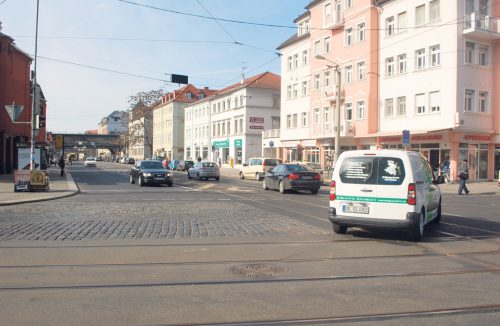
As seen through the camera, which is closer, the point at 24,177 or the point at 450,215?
the point at 450,215

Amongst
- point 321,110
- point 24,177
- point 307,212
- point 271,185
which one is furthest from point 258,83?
point 307,212

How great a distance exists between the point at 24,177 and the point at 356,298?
18.7m

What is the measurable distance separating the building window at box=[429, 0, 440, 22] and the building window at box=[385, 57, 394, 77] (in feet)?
15.4

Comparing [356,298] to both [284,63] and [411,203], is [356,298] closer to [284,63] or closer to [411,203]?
[411,203]

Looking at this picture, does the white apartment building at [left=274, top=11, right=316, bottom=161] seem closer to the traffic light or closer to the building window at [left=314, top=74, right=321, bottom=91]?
the building window at [left=314, top=74, right=321, bottom=91]

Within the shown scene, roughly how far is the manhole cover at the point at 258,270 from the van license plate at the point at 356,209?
319 cm

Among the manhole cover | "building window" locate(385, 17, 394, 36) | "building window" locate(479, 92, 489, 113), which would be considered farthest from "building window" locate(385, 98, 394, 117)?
the manhole cover

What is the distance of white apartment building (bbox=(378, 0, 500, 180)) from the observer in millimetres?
31250

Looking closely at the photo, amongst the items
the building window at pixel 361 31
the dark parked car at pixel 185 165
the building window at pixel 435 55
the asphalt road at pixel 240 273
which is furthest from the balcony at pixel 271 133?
the asphalt road at pixel 240 273

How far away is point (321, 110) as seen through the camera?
46.2 m

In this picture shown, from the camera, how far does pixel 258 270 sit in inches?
286

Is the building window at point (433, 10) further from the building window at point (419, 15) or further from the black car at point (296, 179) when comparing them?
the black car at point (296, 179)

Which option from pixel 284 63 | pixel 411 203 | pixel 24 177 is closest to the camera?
pixel 411 203

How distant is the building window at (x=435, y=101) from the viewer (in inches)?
1282
